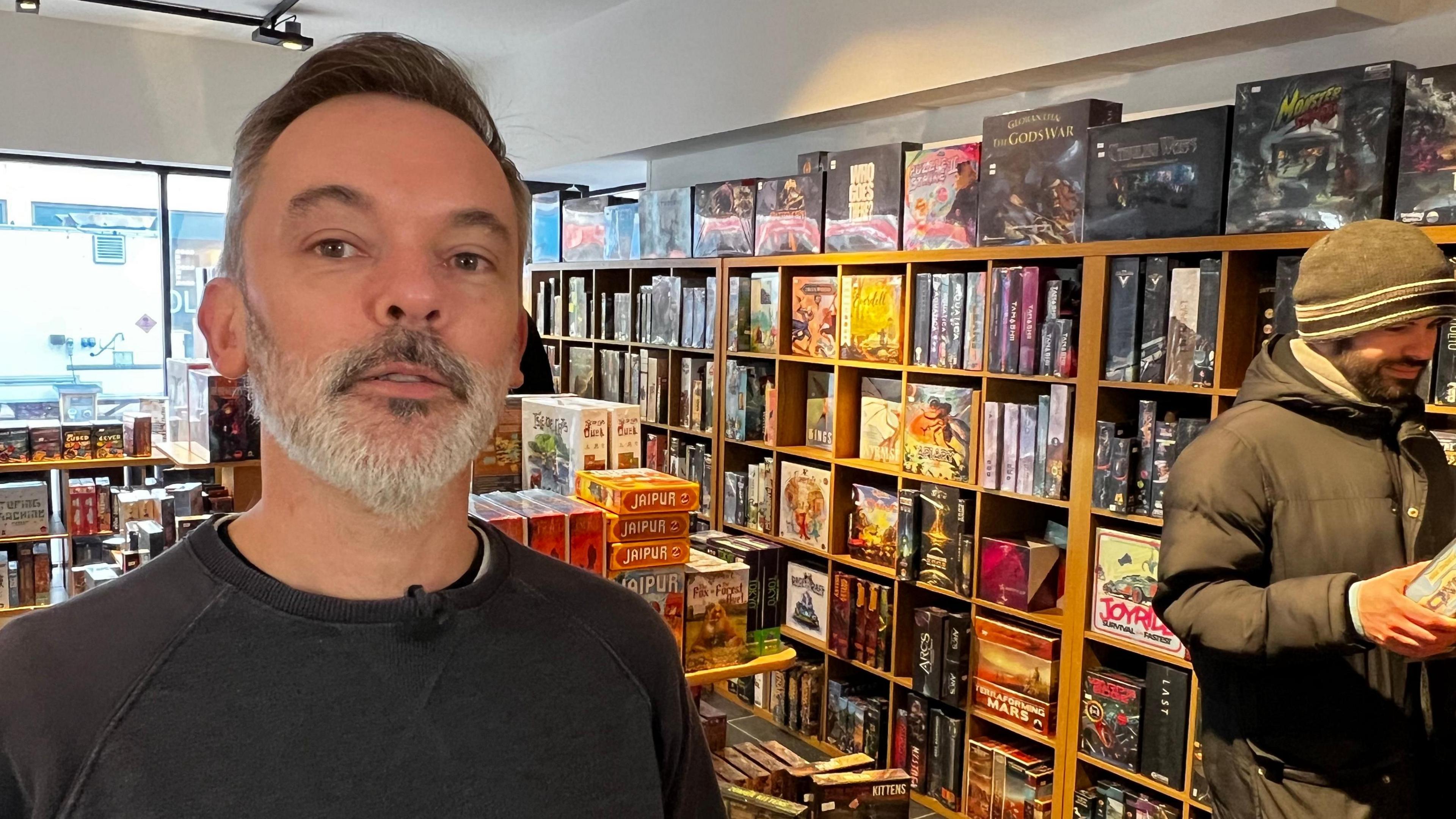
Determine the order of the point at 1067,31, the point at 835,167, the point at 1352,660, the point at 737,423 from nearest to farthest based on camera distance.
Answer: the point at 1352,660, the point at 1067,31, the point at 835,167, the point at 737,423

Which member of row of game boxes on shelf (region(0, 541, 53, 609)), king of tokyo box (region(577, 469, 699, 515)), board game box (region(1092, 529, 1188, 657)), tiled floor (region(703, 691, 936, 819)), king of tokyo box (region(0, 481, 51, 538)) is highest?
king of tokyo box (region(577, 469, 699, 515))

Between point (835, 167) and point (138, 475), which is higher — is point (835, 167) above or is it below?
above

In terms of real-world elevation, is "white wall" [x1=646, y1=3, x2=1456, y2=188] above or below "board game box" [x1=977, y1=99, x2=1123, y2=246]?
above

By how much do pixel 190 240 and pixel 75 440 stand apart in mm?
2499

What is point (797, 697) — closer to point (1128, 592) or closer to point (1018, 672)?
point (1018, 672)

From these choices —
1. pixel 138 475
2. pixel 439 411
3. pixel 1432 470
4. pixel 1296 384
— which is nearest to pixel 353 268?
pixel 439 411

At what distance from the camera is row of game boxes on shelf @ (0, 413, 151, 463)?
15.7 feet

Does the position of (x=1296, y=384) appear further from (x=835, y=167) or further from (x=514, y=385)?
(x=835, y=167)

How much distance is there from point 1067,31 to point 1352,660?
2.17 metres

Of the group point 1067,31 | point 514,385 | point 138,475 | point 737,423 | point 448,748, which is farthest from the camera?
point 138,475

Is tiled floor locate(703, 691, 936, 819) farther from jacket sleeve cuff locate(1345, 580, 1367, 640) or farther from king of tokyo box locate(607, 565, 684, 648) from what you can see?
jacket sleeve cuff locate(1345, 580, 1367, 640)

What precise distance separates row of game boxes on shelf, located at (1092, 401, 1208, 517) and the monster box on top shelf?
109 inches

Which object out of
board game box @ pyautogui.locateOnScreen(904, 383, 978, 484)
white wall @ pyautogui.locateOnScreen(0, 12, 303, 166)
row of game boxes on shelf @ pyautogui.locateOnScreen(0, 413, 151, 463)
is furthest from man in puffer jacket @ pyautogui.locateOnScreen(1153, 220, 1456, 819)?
white wall @ pyautogui.locateOnScreen(0, 12, 303, 166)

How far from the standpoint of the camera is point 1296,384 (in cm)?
185
